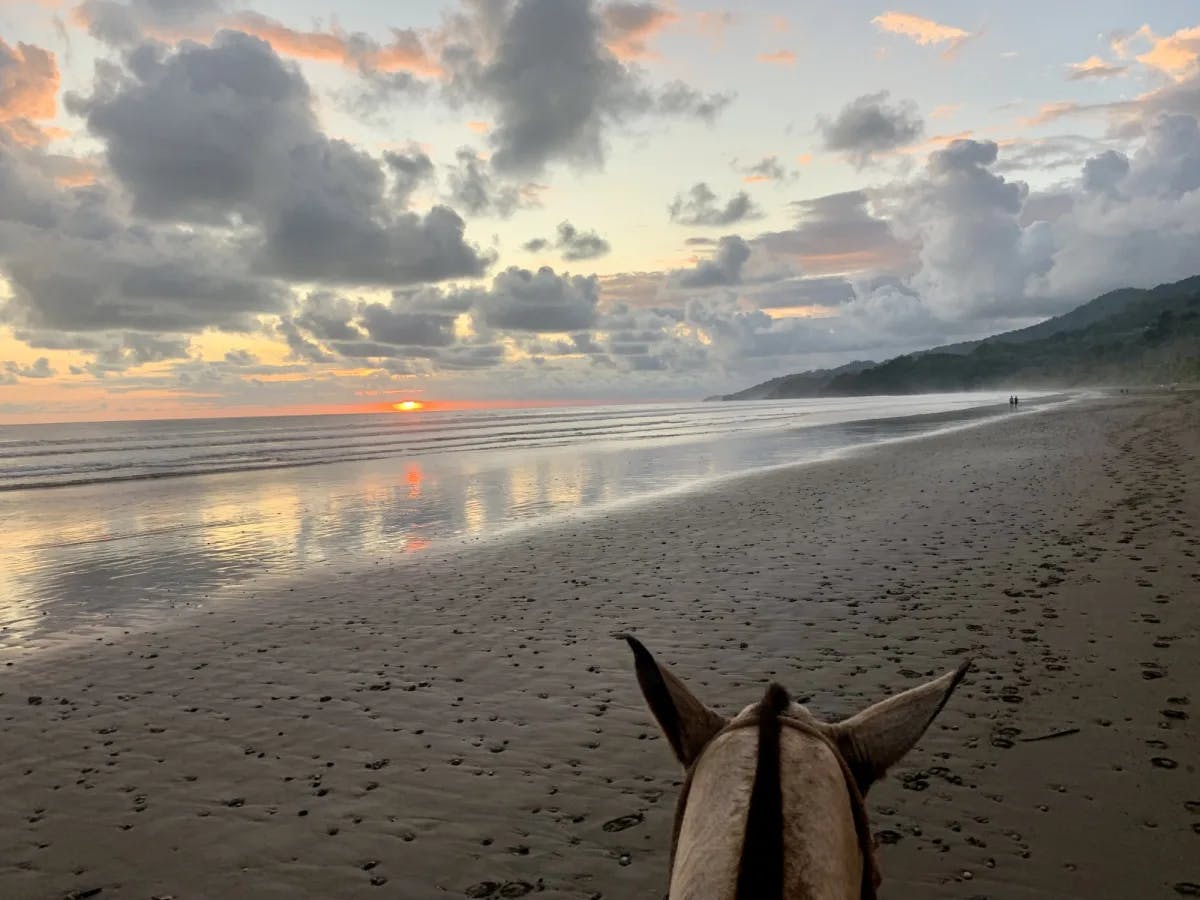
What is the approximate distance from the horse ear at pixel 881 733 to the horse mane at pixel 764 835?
0.48 m

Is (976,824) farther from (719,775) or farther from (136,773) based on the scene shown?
(136,773)

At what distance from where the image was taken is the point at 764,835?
1.32m

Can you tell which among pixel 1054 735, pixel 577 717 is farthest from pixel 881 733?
pixel 577 717

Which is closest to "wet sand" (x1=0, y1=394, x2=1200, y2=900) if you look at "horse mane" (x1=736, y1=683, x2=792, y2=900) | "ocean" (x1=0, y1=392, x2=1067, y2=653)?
"ocean" (x1=0, y1=392, x2=1067, y2=653)

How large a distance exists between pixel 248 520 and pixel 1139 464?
29.8 metres

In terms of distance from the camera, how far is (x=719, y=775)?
1596 mm

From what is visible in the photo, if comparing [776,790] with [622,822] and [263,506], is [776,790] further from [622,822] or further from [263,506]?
[263,506]

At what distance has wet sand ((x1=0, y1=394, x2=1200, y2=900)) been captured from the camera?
5438 mm

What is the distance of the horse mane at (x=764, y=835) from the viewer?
4.09ft

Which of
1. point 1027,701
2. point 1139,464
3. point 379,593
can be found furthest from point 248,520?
point 1139,464

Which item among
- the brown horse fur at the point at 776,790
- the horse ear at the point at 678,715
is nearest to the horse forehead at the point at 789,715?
the brown horse fur at the point at 776,790

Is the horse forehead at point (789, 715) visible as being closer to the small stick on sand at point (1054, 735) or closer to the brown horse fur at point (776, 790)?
the brown horse fur at point (776, 790)

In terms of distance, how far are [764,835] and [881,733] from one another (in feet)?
2.55

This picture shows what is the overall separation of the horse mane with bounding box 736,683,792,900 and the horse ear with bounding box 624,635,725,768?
0.35m
